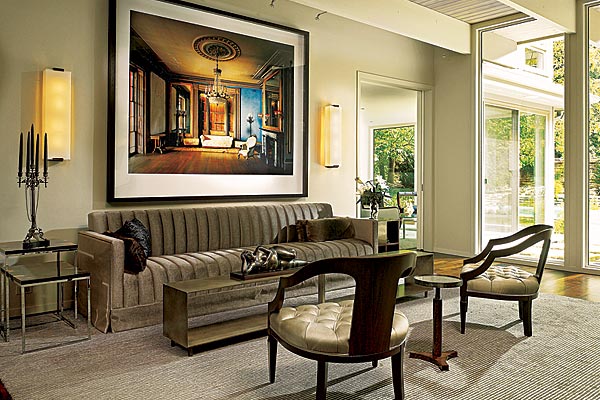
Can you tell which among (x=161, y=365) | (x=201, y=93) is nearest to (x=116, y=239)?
(x=161, y=365)

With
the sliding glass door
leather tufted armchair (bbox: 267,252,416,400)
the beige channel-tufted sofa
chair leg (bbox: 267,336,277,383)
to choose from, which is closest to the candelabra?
the beige channel-tufted sofa

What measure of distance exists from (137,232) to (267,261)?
3.71ft

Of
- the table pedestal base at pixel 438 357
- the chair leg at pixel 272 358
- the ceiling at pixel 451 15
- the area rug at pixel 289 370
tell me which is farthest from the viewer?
the ceiling at pixel 451 15

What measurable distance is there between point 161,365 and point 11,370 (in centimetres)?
82

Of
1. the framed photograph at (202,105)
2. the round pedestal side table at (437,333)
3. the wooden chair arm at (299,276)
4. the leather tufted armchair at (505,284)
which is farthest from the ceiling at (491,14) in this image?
the wooden chair arm at (299,276)

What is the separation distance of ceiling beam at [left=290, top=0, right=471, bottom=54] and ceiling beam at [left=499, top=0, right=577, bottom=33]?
1.05m

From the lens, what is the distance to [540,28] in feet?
21.0

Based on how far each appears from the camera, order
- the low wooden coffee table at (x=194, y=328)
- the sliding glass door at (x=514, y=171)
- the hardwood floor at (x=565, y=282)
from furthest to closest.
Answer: the sliding glass door at (x=514, y=171)
the hardwood floor at (x=565, y=282)
the low wooden coffee table at (x=194, y=328)

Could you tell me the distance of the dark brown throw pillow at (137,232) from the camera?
409 centimetres

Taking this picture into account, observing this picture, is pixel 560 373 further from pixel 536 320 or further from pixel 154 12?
pixel 154 12

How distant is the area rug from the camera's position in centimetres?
271

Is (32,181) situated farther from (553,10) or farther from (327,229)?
(553,10)

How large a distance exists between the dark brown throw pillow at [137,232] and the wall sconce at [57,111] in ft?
2.43

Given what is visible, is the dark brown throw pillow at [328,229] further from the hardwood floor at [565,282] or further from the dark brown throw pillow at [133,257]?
the dark brown throw pillow at [133,257]
